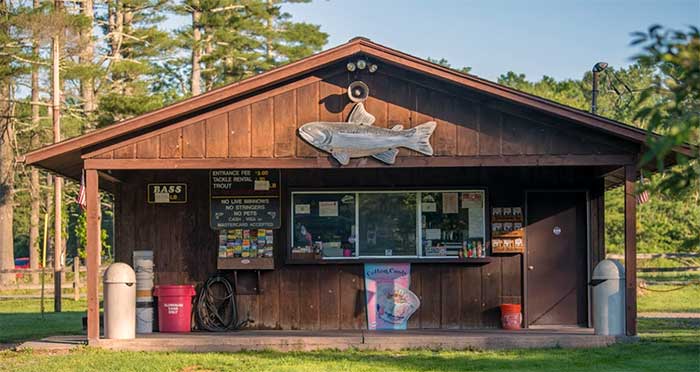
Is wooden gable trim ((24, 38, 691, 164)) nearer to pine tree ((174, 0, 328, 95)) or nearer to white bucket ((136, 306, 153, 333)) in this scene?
white bucket ((136, 306, 153, 333))

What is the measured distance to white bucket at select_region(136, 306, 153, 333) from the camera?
1562 centimetres

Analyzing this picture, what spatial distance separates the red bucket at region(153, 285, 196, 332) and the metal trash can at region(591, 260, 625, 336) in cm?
594

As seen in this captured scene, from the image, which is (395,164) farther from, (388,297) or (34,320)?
(34,320)

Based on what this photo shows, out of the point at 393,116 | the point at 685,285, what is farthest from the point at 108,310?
the point at 685,285

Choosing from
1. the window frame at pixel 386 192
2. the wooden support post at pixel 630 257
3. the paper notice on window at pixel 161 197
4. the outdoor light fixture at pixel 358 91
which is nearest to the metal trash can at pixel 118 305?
the paper notice on window at pixel 161 197

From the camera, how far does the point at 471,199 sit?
16234 mm

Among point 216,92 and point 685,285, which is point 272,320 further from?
point 685,285

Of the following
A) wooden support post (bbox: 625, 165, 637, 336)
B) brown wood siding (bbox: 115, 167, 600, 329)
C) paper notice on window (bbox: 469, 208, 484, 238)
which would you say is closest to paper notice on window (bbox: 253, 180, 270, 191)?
brown wood siding (bbox: 115, 167, 600, 329)

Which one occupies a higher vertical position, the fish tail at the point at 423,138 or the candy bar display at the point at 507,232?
the fish tail at the point at 423,138

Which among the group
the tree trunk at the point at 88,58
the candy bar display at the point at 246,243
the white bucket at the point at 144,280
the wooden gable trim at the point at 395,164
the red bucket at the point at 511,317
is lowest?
the red bucket at the point at 511,317

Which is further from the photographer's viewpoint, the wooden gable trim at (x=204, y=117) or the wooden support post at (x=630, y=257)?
the wooden gable trim at (x=204, y=117)

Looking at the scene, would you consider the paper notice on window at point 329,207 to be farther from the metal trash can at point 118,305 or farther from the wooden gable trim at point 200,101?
the metal trash can at point 118,305

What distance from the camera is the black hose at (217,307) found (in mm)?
15977

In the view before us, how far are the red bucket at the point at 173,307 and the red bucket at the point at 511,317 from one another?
15.5 feet
